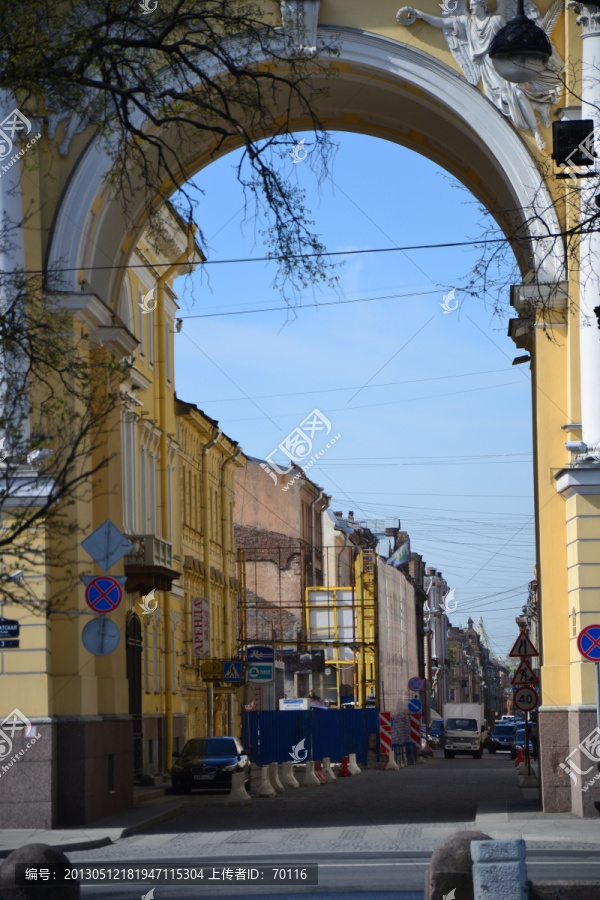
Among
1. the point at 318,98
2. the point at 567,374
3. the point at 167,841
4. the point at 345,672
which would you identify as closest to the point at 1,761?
the point at 167,841

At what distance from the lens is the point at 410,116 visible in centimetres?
2480

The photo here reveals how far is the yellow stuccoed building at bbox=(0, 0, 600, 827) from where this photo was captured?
21.1m

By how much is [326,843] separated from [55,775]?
14.7 ft

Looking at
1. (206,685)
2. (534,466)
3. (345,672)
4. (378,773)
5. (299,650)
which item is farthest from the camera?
(345,672)

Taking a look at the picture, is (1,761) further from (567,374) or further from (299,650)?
(299,650)

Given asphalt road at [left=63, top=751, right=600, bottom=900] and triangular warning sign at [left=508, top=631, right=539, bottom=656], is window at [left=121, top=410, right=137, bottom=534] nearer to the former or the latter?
asphalt road at [left=63, top=751, right=600, bottom=900]

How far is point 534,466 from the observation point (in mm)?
23922

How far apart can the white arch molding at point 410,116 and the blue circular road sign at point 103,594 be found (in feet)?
14.1

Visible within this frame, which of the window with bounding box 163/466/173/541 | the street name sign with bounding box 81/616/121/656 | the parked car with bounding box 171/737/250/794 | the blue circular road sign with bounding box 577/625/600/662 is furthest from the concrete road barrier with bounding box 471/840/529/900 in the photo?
the window with bounding box 163/466/173/541

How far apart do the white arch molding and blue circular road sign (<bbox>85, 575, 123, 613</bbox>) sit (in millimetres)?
4301

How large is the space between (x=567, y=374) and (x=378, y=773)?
75.5 feet

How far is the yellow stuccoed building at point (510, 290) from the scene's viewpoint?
21125 mm

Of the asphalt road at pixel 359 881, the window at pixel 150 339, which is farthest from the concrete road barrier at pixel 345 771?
the asphalt road at pixel 359 881

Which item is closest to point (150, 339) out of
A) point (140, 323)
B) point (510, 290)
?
point (140, 323)
